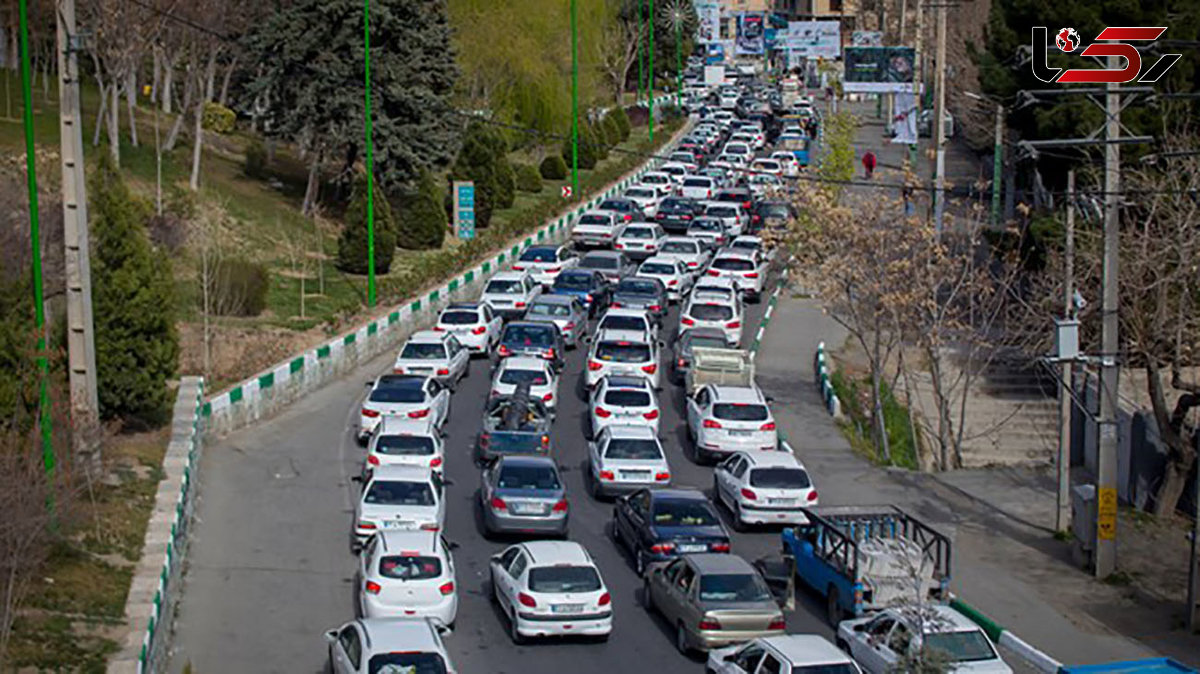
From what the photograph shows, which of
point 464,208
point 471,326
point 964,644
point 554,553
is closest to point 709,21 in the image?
point 464,208

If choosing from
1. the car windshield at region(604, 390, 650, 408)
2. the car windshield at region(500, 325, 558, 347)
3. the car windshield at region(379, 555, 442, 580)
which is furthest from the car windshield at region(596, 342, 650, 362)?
the car windshield at region(379, 555, 442, 580)

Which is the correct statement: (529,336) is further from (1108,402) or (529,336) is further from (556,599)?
(556,599)

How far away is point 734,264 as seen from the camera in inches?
1896

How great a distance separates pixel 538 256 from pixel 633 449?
2004 centimetres

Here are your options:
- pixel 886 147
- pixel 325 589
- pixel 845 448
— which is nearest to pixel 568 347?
pixel 845 448

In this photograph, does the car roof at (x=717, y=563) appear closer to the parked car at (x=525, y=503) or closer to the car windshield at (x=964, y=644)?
the car windshield at (x=964, y=644)

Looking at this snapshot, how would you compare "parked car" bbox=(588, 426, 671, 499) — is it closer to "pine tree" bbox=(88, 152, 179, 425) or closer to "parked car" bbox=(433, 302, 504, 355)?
"pine tree" bbox=(88, 152, 179, 425)

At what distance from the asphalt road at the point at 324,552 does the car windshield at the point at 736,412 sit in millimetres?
1220

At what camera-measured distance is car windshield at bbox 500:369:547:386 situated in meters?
33.5

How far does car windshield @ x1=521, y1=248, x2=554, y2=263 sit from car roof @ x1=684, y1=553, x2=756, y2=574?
86.9 ft

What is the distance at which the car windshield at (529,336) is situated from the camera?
37.3m

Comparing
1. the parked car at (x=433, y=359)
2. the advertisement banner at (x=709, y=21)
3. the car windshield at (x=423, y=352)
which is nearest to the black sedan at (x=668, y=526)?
the parked car at (x=433, y=359)

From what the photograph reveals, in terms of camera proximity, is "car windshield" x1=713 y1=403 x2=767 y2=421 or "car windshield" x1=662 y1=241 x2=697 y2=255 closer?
"car windshield" x1=713 y1=403 x2=767 y2=421

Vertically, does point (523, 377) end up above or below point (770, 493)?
above
